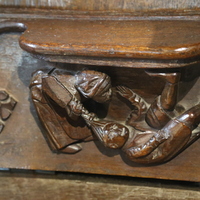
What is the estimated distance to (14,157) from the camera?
3.40ft

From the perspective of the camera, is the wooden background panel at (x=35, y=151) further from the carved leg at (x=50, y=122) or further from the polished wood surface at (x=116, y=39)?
the polished wood surface at (x=116, y=39)

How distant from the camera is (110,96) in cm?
79

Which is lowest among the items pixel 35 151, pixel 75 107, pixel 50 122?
pixel 35 151

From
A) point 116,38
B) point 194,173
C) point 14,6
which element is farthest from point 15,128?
point 194,173

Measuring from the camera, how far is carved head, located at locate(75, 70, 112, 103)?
75cm

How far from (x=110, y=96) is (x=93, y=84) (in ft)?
0.26

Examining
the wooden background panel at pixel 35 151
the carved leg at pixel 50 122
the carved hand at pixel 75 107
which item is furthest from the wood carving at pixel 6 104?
the carved hand at pixel 75 107

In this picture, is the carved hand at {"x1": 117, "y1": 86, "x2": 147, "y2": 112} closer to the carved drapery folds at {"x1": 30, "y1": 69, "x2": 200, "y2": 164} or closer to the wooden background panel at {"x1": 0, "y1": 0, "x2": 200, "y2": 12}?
→ the carved drapery folds at {"x1": 30, "y1": 69, "x2": 200, "y2": 164}

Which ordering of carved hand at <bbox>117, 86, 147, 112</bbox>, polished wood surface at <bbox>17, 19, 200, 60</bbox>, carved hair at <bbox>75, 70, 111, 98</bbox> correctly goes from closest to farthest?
polished wood surface at <bbox>17, 19, 200, 60</bbox> < carved hair at <bbox>75, 70, 111, 98</bbox> < carved hand at <bbox>117, 86, 147, 112</bbox>

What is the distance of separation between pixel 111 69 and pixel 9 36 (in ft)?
1.45

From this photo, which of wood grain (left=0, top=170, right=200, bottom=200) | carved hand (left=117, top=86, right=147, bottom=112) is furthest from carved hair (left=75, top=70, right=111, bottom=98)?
wood grain (left=0, top=170, right=200, bottom=200)

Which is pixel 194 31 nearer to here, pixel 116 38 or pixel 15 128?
pixel 116 38

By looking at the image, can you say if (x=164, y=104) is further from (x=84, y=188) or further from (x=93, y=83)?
(x=84, y=188)

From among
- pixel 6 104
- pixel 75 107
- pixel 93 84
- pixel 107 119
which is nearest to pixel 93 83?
pixel 93 84
